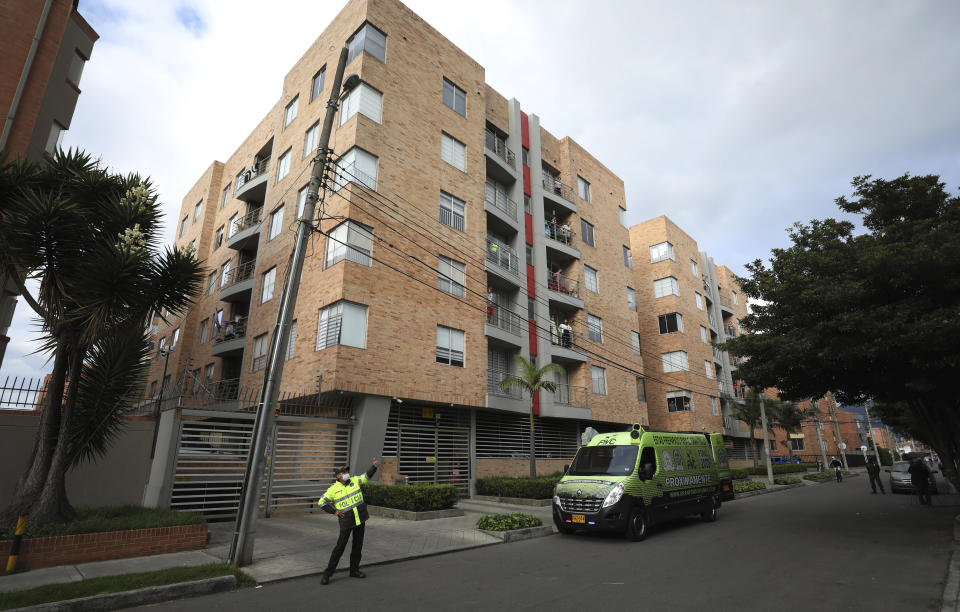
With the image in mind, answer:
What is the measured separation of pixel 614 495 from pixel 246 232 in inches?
867

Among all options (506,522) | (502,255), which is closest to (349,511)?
(506,522)

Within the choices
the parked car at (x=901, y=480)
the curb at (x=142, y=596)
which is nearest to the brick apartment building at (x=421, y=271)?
the curb at (x=142, y=596)

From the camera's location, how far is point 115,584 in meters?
6.57

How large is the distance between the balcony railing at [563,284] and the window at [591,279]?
43.9 inches


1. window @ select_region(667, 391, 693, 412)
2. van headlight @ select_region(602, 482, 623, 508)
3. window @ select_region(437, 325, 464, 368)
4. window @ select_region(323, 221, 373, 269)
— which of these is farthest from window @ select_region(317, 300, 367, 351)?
window @ select_region(667, 391, 693, 412)

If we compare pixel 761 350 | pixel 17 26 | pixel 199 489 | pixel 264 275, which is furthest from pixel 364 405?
pixel 17 26

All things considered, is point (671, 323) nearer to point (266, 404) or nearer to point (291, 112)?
point (291, 112)

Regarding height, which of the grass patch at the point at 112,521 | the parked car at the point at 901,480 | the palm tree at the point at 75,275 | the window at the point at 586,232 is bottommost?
the grass patch at the point at 112,521

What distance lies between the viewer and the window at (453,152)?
21906 mm

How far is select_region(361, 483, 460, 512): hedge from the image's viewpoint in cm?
1366

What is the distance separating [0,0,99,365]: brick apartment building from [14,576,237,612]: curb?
42.6 ft

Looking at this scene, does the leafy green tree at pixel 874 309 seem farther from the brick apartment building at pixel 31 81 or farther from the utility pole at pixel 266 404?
the brick apartment building at pixel 31 81

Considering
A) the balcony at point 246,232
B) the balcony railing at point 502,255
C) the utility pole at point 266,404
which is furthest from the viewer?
the balcony at point 246,232

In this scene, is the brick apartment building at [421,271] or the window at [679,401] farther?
the window at [679,401]
